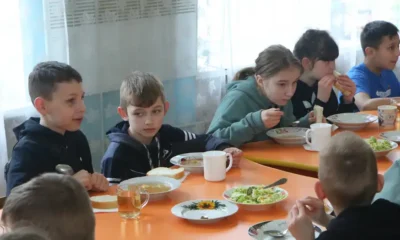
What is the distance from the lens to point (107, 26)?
3676 mm

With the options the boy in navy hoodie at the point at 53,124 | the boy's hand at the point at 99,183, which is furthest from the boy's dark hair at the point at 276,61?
the boy's hand at the point at 99,183

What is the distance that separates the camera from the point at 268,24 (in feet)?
14.8

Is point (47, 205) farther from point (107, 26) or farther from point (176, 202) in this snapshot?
point (107, 26)

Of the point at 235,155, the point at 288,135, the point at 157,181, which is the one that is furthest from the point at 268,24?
the point at 157,181

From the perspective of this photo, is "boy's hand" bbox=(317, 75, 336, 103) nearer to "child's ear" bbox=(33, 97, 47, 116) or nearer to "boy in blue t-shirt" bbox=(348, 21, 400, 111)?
"boy in blue t-shirt" bbox=(348, 21, 400, 111)

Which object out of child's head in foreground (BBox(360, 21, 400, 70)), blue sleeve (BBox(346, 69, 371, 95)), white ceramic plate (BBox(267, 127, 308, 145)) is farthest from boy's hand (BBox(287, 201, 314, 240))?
child's head in foreground (BBox(360, 21, 400, 70))

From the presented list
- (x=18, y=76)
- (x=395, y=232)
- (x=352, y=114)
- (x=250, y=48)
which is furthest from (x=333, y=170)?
(x=250, y=48)

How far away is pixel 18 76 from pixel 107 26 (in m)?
0.60

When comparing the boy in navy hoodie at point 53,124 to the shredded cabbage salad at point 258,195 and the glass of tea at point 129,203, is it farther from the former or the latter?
the shredded cabbage salad at point 258,195

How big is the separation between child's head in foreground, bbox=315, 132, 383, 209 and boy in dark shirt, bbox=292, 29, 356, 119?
6.22ft

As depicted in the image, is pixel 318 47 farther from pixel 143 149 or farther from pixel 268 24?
pixel 143 149

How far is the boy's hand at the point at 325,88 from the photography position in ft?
11.7

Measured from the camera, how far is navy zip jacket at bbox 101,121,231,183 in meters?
2.62

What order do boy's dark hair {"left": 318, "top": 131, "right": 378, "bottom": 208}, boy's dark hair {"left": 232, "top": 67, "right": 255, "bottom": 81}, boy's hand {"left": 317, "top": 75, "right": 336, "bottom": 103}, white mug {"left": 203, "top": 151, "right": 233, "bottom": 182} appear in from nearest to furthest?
boy's dark hair {"left": 318, "top": 131, "right": 378, "bottom": 208} → white mug {"left": 203, "top": 151, "right": 233, "bottom": 182} → boy's dark hair {"left": 232, "top": 67, "right": 255, "bottom": 81} → boy's hand {"left": 317, "top": 75, "right": 336, "bottom": 103}
